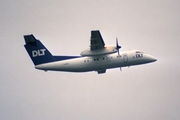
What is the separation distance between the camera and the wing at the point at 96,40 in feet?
110

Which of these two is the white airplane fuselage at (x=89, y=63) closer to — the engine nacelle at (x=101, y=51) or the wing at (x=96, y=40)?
the engine nacelle at (x=101, y=51)

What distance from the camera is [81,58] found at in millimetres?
35906

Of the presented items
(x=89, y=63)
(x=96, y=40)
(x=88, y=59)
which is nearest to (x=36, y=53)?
(x=88, y=59)

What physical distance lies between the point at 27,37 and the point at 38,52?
7.62ft

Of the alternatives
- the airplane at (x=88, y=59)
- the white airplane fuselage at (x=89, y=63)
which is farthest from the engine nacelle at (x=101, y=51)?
the white airplane fuselage at (x=89, y=63)

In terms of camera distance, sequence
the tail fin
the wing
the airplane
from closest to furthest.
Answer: the wing, the airplane, the tail fin

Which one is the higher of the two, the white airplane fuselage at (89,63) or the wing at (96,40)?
the wing at (96,40)

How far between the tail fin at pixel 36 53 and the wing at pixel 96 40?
5.49m

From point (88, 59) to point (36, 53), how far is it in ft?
21.5

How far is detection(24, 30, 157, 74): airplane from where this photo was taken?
35.1 metres

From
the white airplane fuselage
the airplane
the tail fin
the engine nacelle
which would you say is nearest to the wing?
the airplane

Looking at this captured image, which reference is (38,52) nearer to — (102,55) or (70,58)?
(70,58)

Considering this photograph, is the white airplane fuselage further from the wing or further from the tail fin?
the wing

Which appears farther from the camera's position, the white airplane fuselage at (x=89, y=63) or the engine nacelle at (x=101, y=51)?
the white airplane fuselage at (x=89, y=63)
